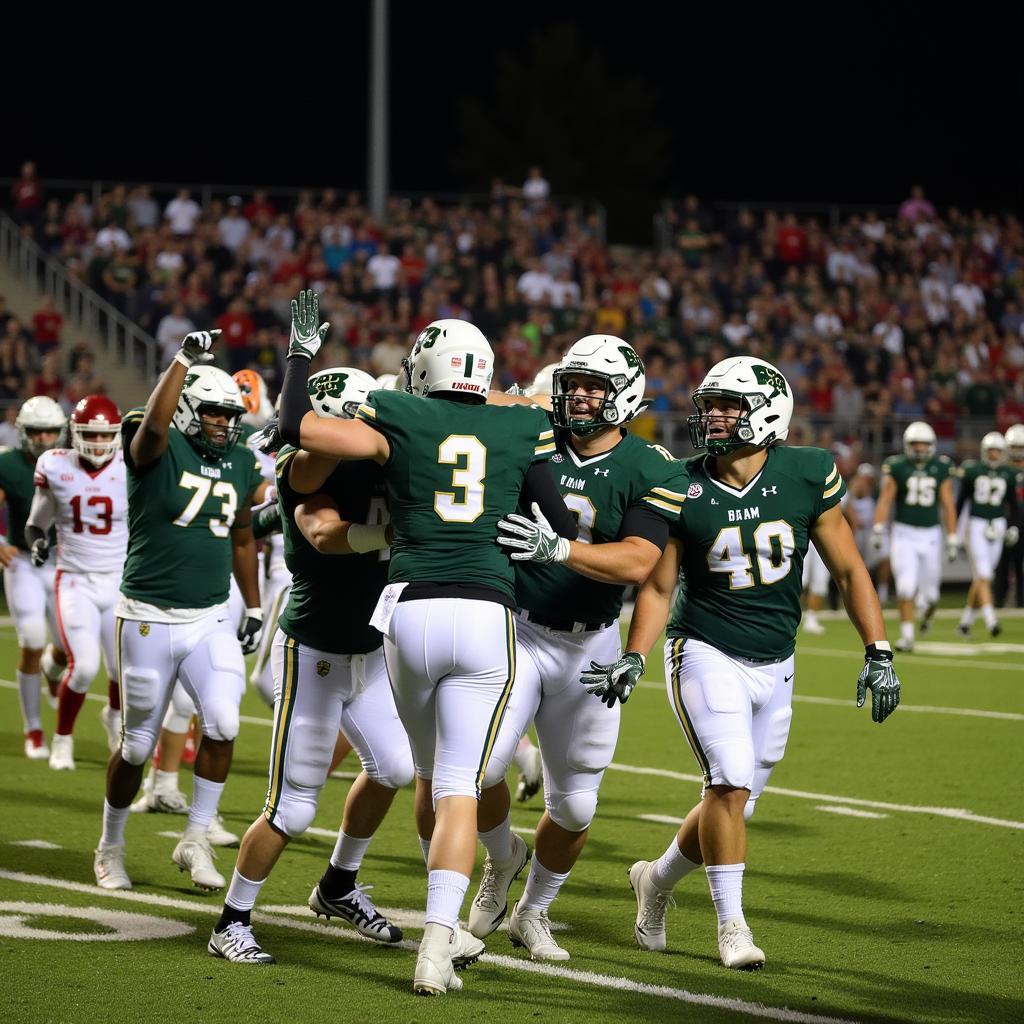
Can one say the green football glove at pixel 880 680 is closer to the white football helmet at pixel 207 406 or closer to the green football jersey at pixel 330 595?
the green football jersey at pixel 330 595

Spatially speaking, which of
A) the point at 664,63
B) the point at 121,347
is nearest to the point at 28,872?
the point at 121,347

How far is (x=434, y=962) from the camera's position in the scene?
174 inches

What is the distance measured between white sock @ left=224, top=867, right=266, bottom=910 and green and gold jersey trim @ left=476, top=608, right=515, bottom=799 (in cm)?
79

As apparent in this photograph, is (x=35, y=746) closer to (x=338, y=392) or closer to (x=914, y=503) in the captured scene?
(x=338, y=392)

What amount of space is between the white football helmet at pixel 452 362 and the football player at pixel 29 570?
446 cm

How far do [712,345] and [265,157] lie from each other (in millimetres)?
16025

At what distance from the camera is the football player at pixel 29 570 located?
29.1 feet

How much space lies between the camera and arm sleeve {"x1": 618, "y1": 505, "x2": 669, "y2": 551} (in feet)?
16.1

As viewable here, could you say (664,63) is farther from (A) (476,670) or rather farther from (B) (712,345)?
(A) (476,670)

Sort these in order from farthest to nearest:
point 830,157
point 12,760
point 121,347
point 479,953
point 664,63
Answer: point 664,63, point 830,157, point 121,347, point 12,760, point 479,953

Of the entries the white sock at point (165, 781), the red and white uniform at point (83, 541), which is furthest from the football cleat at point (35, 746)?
the white sock at point (165, 781)

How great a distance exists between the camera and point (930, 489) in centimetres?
1433

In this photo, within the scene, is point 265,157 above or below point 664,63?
below

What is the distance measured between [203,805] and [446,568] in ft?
6.29
